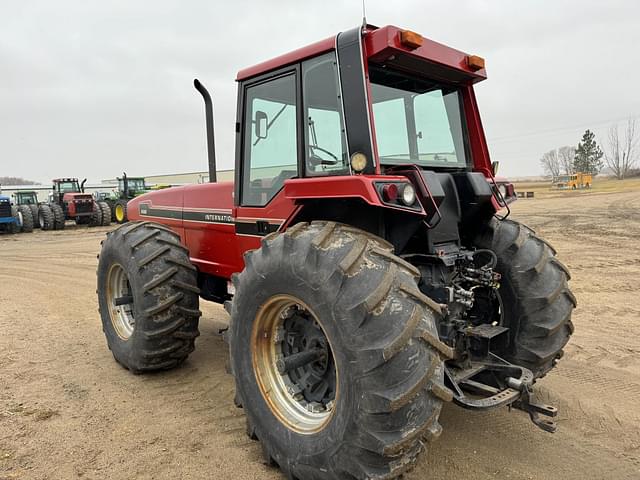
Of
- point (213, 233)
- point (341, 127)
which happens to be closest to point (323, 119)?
point (341, 127)

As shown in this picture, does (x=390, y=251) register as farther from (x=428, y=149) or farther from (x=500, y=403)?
(x=428, y=149)

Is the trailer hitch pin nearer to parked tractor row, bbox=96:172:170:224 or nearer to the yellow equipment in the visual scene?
parked tractor row, bbox=96:172:170:224

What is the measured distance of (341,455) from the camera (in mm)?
2414

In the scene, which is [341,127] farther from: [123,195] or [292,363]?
[123,195]

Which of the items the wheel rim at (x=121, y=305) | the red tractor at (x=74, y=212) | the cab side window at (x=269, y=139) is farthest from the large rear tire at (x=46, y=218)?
the cab side window at (x=269, y=139)

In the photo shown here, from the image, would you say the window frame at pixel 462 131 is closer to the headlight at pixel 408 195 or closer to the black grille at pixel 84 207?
the headlight at pixel 408 195

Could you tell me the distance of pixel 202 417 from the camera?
362 centimetres

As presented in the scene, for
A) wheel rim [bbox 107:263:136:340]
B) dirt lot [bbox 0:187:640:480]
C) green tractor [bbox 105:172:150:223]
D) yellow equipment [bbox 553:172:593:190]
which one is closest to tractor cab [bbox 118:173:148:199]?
green tractor [bbox 105:172:150:223]

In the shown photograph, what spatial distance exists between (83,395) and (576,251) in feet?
33.7

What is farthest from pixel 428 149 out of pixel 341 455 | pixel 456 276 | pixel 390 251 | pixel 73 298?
pixel 73 298

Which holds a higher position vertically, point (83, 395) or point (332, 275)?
point (332, 275)

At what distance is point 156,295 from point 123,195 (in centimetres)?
2396

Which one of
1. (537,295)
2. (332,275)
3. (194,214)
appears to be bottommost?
(537,295)

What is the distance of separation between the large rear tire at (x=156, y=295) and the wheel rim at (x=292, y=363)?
52.4 inches
